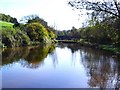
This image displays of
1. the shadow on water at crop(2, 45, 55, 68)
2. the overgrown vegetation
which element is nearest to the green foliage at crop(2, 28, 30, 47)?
the overgrown vegetation

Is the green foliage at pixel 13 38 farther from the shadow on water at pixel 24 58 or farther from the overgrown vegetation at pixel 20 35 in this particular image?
the shadow on water at pixel 24 58

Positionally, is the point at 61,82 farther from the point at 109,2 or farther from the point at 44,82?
the point at 109,2

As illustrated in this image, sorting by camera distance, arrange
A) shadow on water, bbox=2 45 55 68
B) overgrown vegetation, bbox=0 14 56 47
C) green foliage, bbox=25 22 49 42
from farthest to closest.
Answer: green foliage, bbox=25 22 49 42
overgrown vegetation, bbox=0 14 56 47
shadow on water, bbox=2 45 55 68

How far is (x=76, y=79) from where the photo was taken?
15.4 m

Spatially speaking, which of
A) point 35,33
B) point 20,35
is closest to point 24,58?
point 20,35

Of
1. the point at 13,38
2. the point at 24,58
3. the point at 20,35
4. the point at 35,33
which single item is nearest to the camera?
the point at 24,58

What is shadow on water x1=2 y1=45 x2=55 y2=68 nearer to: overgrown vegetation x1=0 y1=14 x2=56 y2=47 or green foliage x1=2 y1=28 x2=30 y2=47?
overgrown vegetation x1=0 y1=14 x2=56 y2=47

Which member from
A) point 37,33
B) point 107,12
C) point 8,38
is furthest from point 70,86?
point 37,33

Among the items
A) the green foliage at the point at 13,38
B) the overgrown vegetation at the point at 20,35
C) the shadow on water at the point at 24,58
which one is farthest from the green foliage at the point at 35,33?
the shadow on water at the point at 24,58

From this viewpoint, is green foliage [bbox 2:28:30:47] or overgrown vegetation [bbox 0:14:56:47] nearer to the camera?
green foliage [bbox 2:28:30:47]

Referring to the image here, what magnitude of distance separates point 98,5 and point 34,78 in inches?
221

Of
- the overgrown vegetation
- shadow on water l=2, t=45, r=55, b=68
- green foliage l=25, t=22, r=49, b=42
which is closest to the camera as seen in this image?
shadow on water l=2, t=45, r=55, b=68

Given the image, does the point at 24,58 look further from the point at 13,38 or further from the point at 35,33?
the point at 35,33

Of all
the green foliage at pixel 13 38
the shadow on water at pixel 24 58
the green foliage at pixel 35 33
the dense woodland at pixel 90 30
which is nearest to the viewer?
the dense woodland at pixel 90 30
